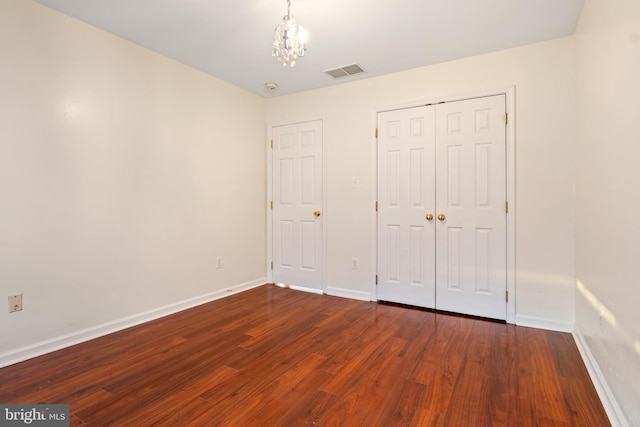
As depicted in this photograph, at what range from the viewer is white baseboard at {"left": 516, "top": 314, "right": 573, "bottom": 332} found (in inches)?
102

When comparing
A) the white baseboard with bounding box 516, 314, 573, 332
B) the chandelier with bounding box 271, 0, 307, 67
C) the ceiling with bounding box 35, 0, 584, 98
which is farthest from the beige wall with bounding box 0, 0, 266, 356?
the white baseboard with bounding box 516, 314, 573, 332

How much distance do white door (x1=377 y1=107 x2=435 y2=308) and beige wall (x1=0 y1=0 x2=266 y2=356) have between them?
1.81 meters

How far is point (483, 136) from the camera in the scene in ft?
9.56

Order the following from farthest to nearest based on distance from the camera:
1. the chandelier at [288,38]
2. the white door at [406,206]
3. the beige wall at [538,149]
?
the white door at [406,206], the beige wall at [538,149], the chandelier at [288,38]

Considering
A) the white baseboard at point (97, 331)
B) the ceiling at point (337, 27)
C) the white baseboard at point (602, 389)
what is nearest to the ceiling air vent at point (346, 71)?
the ceiling at point (337, 27)

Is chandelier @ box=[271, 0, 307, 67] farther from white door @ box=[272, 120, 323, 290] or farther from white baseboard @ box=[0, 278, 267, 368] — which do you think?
white baseboard @ box=[0, 278, 267, 368]

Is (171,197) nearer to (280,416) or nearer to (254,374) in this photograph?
(254,374)

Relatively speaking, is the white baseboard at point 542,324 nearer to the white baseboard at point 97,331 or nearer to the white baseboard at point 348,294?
the white baseboard at point 348,294

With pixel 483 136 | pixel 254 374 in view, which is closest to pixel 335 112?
pixel 483 136

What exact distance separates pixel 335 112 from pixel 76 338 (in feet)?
10.7

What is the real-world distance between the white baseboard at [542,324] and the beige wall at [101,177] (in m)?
3.03

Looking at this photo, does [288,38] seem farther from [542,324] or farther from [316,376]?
[542,324]

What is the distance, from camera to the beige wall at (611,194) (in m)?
1.34

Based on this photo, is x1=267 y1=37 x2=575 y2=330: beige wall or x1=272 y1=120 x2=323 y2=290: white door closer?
x1=267 y1=37 x2=575 y2=330: beige wall
